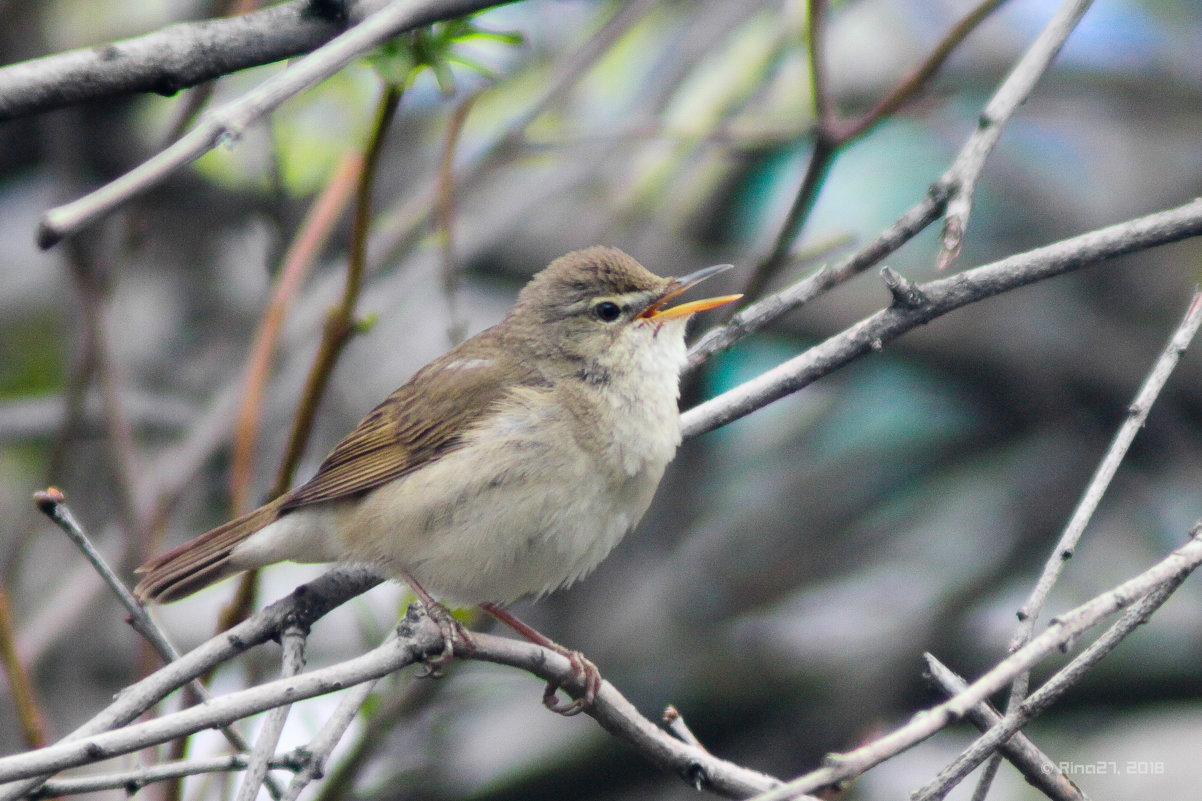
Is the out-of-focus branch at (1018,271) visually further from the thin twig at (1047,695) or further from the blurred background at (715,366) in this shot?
the blurred background at (715,366)

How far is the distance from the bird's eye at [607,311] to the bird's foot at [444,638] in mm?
1138

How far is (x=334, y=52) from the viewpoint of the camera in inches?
70.0

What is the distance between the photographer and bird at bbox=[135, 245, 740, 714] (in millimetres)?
3244

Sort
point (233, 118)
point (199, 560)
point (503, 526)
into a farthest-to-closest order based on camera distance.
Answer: point (199, 560)
point (503, 526)
point (233, 118)

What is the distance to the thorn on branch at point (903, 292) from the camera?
8.09 ft

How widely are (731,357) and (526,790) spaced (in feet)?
8.08

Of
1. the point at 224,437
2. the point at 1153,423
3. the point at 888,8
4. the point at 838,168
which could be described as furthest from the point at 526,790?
the point at 888,8

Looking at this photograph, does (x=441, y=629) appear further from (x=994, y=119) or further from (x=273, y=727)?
(x=994, y=119)

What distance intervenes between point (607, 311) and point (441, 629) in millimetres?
1543

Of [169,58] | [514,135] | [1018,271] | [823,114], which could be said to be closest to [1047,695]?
[1018,271]

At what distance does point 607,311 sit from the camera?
3797 millimetres

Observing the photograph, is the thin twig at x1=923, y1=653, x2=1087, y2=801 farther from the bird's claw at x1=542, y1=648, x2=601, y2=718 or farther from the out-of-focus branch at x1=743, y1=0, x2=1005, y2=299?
the out-of-focus branch at x1=743, y1=0, x2=1005, y2=299

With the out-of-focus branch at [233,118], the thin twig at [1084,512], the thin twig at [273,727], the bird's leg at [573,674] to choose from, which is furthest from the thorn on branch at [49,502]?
the thin twig at [1084,512]

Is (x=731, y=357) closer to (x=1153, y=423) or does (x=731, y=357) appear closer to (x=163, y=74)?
(x=1153, y=423)
